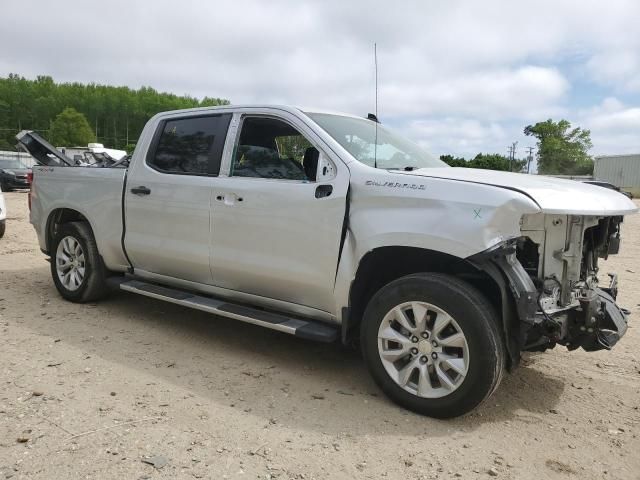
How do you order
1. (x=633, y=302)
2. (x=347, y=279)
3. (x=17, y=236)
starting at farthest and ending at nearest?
(x=17, y=236)
(x=633, y=302)
(x=347, y=279)

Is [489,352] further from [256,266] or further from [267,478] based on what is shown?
[256,266]

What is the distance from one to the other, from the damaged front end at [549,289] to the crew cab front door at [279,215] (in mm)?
1041

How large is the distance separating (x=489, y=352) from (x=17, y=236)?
9.88m

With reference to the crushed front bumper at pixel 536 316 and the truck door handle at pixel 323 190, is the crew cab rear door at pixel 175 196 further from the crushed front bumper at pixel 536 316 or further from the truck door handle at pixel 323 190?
the crushed front bumper at pixel 536 316

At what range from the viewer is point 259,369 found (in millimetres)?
4023

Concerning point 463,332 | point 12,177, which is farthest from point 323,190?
point 12,177

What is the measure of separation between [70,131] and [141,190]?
81480mm

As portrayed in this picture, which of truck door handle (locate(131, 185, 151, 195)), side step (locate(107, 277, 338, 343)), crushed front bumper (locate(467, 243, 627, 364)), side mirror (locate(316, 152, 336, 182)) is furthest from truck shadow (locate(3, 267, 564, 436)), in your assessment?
side mirror (locate(316, 152, 336, 182))

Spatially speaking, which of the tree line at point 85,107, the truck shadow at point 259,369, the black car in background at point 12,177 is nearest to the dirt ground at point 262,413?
the truck shadow at point 259,369

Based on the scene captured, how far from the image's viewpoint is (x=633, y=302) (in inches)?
240

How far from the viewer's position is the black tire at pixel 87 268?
5359 millimetres

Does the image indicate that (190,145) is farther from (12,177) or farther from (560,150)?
(560,150)

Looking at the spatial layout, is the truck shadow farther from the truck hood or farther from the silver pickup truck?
the truck hood

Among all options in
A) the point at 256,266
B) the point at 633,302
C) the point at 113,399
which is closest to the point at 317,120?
the point at 256,266
